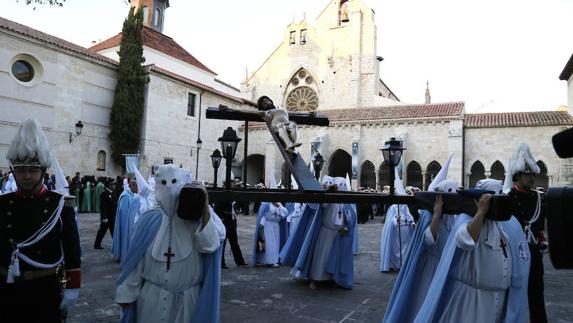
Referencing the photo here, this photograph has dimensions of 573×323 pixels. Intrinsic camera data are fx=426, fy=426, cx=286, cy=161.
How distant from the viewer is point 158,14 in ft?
135

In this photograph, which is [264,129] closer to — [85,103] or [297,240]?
[85,103]

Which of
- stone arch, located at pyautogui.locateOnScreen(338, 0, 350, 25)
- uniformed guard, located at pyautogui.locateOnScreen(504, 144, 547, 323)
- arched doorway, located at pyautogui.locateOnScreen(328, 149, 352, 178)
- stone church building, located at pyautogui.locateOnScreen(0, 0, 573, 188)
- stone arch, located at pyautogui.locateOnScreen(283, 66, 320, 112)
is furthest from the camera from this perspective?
stone arch, located at pyautogui.locateOnScreen(283, 66, 320, 112)

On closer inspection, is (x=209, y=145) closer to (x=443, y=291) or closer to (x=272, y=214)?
(x=272, y=214)

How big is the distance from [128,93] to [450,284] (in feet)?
80.0

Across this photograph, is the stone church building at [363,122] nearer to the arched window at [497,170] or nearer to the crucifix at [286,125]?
the arched window at [497,170]

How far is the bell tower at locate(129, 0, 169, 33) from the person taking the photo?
4009 centimetres

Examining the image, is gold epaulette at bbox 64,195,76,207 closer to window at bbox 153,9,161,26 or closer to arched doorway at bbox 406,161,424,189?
arched doorway at bbox 406,161,424,189

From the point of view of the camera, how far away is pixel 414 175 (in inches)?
1140

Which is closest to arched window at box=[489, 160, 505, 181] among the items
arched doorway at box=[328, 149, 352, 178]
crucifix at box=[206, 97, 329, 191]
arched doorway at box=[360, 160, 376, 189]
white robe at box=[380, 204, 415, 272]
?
arched doorway at box=[360, 160, 376, 189]

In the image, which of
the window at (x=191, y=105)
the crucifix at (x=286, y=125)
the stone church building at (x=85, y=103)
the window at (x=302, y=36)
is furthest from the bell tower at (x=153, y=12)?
the crucifix at (x=286, y=125)

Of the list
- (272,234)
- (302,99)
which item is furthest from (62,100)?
(302,99)

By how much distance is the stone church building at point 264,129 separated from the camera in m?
21.8

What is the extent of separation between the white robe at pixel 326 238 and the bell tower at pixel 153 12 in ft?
122

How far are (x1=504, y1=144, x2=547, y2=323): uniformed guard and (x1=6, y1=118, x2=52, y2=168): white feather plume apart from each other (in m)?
4.55
